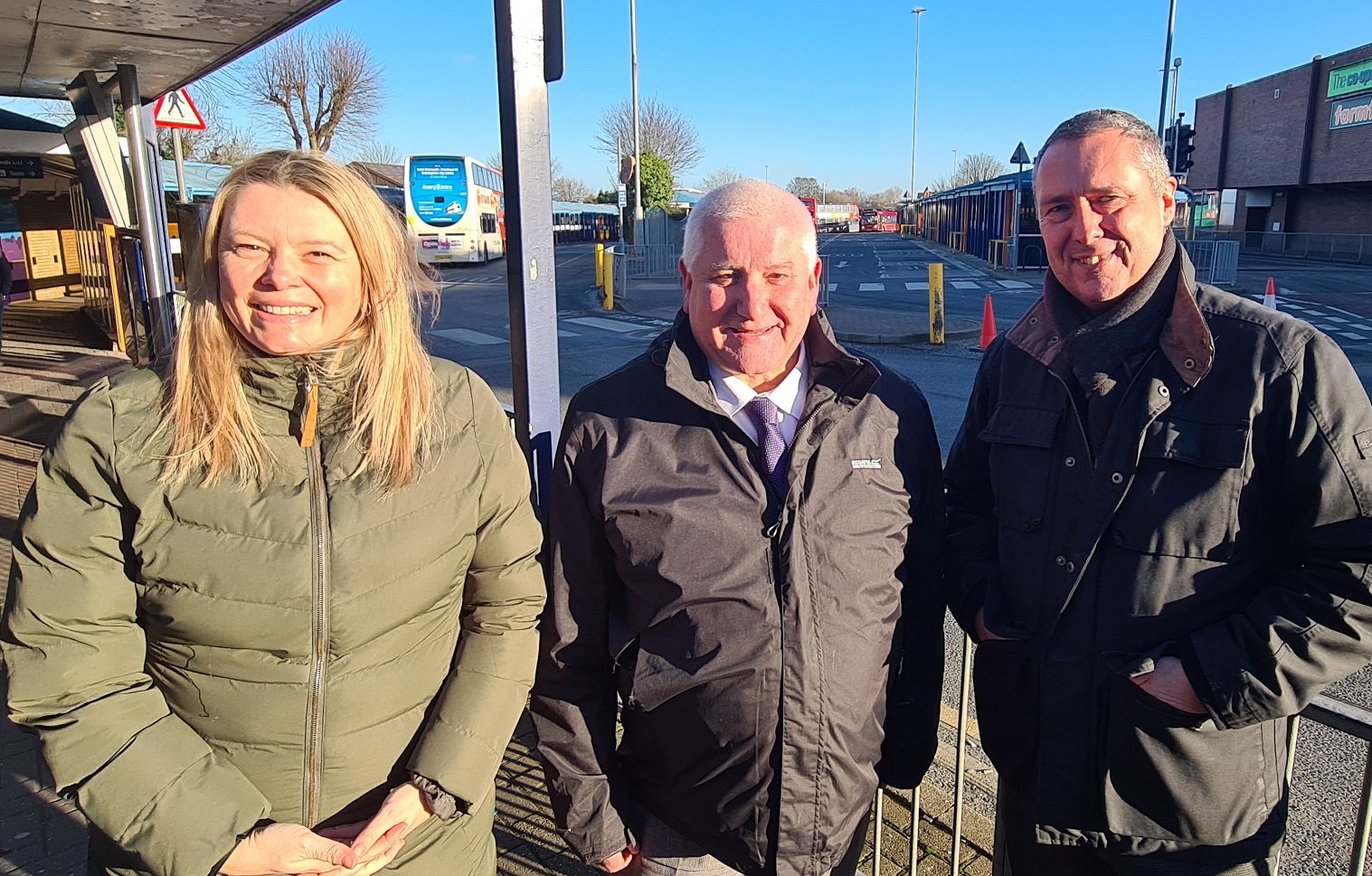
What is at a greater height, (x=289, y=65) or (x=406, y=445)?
(x=289, y=65)

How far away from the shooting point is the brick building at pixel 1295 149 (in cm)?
3725

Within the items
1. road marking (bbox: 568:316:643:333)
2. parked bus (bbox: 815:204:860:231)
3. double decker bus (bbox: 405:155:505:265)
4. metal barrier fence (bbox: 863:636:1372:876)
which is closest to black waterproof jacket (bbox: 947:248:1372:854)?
metal barrier fence (bbox: 863:636:1372:876)

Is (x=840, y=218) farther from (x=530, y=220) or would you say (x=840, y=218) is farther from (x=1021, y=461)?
(x=1021, y=461)

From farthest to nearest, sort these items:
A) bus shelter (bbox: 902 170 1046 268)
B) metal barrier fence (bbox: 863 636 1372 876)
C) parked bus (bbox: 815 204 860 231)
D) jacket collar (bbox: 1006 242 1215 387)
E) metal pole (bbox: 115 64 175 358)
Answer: parked bus (bbox: 815 204 860 231), bus shelter (bbox: 902 170 1046 268), metal pole (bbox: 115 64 175 358), metal barrier fence (bbox: 863 636 1372 876), jacket collar (bbox: 1006 242 1215 387)

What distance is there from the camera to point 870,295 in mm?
21078

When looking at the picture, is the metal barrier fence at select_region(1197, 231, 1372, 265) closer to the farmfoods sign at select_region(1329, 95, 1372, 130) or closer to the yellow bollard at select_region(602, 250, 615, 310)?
the farmfoods sign at select_region(1329, 95, 1372, 130)

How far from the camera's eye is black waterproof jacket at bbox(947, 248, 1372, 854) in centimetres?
164

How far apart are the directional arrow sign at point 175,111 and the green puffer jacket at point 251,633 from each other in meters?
7.40

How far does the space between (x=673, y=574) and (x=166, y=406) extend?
101cm

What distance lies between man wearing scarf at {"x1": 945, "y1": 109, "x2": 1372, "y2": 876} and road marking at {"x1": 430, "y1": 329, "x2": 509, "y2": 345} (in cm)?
1317

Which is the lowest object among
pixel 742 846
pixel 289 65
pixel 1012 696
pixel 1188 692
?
pixel 742 846

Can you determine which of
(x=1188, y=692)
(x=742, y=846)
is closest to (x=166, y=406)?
Result: (x=742, y=846)

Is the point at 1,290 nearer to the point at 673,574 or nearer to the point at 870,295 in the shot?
the point at 673,574

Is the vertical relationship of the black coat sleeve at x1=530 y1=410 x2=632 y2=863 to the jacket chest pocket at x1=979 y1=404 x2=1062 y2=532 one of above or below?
below
